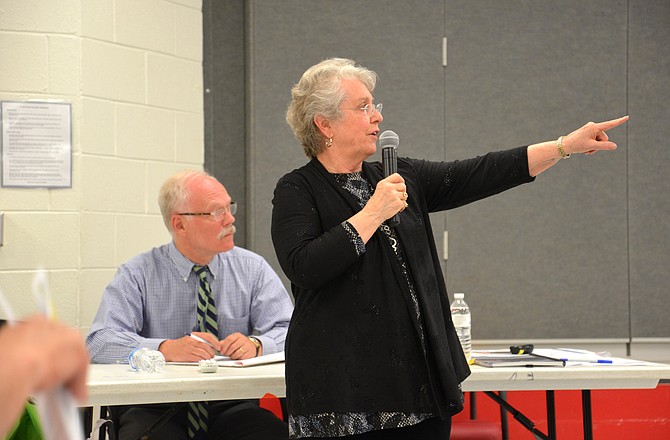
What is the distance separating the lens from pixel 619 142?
14.0ft

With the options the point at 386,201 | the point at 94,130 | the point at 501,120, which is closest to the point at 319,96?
the point at 386,201

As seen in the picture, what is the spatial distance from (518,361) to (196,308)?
1.01 meters

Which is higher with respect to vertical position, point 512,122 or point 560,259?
point 512,122

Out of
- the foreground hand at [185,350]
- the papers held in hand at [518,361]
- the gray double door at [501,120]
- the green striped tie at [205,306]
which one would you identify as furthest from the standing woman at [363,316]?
the gray double door at [501,120]

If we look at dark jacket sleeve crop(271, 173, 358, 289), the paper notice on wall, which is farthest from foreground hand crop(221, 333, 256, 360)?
the paper notice on wall

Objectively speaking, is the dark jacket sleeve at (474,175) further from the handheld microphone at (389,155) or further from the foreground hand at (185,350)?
the foreground hand at (185,350)

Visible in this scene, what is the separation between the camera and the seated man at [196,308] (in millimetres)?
2438

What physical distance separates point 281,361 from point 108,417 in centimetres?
62

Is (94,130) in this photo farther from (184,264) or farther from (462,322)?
(462,322)

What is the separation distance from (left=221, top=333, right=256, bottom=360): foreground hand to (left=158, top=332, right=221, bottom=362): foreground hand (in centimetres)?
4

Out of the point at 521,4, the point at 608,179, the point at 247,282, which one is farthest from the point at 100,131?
the point at 608,179

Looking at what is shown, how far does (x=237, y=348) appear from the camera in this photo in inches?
97.0

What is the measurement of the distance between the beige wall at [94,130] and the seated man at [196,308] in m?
0.68

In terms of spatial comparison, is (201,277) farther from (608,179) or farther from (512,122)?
(608,179)
